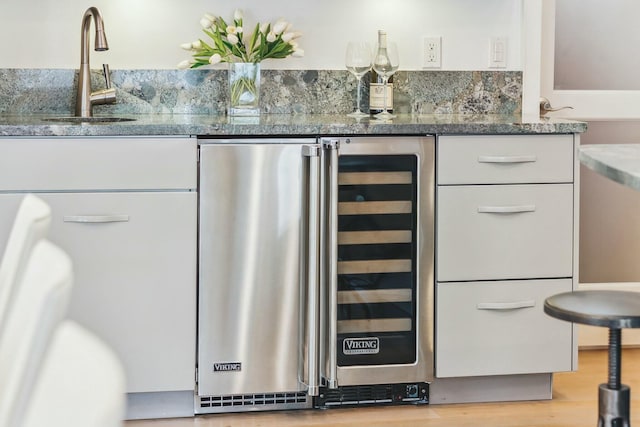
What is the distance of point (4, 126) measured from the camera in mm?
2770

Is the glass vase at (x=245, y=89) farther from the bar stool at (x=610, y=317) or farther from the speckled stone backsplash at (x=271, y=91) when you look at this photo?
the bar stool at (x=610, y=317)

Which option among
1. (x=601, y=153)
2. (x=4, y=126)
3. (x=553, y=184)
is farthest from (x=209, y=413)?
(x=601, y=153)

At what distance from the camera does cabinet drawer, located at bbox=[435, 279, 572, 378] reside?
304 centimetres

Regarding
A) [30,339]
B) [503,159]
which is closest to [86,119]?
[503,159]

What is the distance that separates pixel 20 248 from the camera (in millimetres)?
943

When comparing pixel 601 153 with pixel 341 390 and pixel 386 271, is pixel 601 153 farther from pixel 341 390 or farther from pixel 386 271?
pixel 341 390

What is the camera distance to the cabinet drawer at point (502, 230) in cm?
301

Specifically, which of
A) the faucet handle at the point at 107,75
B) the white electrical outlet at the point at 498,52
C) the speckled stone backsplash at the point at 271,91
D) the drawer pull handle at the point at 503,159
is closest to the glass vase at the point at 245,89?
the speckled stone backsplash at the point at 271,91

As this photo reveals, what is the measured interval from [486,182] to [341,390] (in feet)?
2.61

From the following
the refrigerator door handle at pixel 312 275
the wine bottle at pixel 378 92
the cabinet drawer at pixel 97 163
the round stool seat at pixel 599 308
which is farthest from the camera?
the wine bottle at pixel 378 92

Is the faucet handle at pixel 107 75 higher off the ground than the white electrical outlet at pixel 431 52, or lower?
lower

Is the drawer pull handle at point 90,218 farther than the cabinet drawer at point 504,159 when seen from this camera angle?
No

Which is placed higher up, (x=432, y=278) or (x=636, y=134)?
(x=636, y=134)

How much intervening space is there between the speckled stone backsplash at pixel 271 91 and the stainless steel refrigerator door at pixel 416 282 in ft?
1.92
